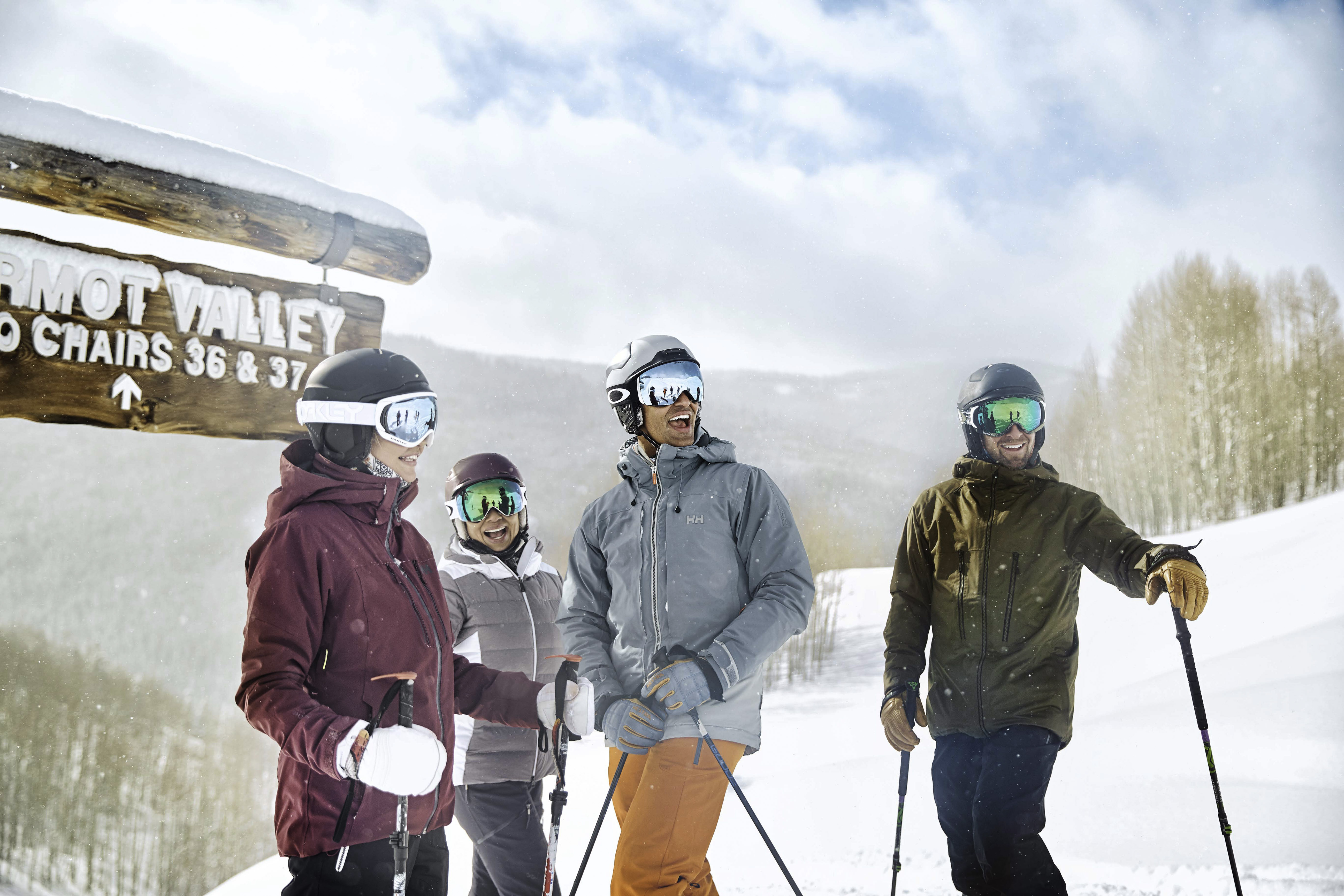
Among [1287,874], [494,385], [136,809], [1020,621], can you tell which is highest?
[494,385]

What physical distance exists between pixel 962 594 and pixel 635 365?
1.29 metres

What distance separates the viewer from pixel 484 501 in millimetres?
3299

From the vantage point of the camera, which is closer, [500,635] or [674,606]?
[674,606]

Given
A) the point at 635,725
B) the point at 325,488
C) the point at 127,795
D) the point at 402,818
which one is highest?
the point at 325,488

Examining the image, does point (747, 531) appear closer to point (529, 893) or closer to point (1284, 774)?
point (529, 893)

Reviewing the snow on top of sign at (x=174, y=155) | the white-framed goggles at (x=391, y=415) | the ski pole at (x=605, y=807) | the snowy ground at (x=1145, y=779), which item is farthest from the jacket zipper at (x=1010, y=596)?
the snow on top of sign at (x=174, y=155)

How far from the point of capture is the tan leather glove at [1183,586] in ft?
7.46

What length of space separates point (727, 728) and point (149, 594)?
23.1 meters

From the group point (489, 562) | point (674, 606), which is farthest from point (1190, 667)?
point (489, 562)

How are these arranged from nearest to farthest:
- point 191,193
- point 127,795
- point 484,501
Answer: point 484,501, point 191,193, point 127,795

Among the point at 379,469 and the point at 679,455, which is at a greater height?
the point at 679,455

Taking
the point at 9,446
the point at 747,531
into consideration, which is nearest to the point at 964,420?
the point at 747,531

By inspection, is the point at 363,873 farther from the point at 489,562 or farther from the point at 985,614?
the point at 985,614

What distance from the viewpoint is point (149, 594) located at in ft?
68.8
